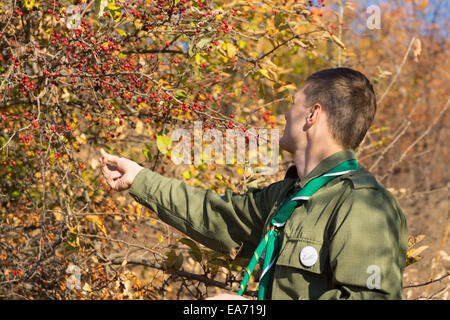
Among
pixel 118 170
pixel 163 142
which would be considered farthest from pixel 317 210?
pixel 163 142

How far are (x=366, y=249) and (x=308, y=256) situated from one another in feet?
0.64

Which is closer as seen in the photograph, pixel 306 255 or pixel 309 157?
pixel 306 255

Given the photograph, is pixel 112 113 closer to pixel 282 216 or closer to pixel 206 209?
pixel 206 209

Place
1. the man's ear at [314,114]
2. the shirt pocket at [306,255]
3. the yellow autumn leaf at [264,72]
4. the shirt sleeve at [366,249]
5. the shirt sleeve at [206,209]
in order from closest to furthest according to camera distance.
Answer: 1. the shirt sleeve at [366,249]
2. the shirt pocket at [306,255]
3. the man's ear at [314,114]
4. the shirt sleeve at [206,209]
5. the yellow autumn leaf at [264,72]

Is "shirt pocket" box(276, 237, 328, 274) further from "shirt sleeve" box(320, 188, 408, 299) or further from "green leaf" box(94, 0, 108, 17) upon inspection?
"green leaf" box(94, 0, 108, 17)

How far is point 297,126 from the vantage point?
1.92 meters

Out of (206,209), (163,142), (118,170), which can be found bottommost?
(206,209)

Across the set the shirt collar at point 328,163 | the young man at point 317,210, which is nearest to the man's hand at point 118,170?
the young man at point 317,210

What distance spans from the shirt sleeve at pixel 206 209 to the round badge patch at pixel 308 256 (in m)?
0.49

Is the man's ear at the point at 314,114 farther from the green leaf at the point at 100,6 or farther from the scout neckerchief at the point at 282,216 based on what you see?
the green leaf at the point at 100,6

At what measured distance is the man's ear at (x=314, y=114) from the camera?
1.86 m

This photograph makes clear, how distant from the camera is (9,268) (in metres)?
3.44

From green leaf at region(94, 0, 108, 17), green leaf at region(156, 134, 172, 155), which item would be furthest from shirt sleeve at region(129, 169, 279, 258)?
green leaf at region(94, 0, 108, 17)
